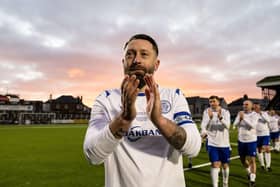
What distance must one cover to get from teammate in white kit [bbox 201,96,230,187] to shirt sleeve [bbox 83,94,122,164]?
694 cm

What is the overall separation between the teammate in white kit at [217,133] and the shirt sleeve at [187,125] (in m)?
6.82

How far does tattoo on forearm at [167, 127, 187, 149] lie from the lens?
5.25 ft

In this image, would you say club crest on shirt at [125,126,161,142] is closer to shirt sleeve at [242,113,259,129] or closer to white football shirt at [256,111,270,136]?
shirt sleeve at [242,113,259,129]

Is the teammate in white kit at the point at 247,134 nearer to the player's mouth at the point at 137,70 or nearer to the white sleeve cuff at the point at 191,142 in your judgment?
the white sleeve cuff at the point at 191,142

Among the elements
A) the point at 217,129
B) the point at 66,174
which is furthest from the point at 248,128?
the point at 66,174

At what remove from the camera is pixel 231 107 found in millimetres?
87375

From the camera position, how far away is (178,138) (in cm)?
162

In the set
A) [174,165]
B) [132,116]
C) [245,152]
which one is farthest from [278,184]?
[132,116]

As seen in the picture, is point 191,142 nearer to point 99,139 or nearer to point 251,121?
point 99,139

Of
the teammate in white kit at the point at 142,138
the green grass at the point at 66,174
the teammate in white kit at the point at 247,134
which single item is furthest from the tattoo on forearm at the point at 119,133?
the teammate in white kit at the point at 247,134

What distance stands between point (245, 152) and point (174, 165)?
898cm

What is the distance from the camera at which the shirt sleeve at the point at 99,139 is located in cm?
163

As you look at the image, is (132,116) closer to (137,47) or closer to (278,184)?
(137,47)

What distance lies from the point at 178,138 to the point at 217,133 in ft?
25.0
